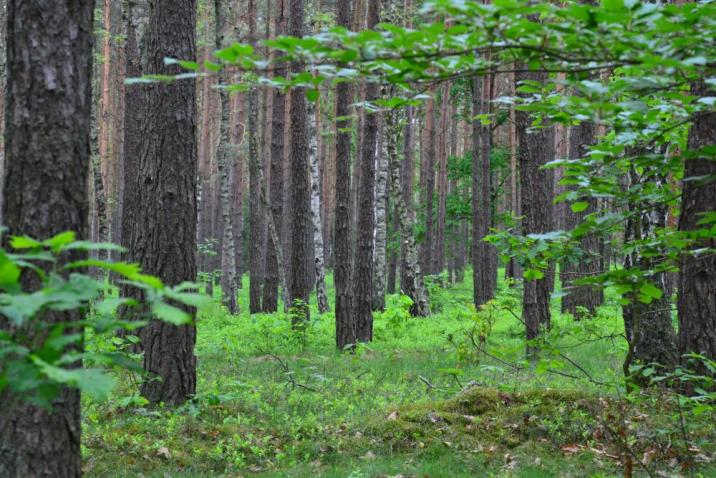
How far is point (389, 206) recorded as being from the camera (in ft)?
128

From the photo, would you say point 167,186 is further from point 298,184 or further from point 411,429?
point 298,184

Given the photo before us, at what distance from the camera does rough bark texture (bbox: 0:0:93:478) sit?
11.0ft

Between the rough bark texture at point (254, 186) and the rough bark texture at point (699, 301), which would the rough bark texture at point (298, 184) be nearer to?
the rough bark texture at point (254, 186)

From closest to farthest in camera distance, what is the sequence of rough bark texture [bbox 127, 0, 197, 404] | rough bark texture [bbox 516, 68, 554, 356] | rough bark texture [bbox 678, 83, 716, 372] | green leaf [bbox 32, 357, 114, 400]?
green leaf [bbox 32, 357, 114, 400] < rough bark texture [bbox 678, 83, 716, 372] < rough bark texture [bbox 127, 0, 197, 404] < rough bark texture [bbox 516, 68, 554, 356]

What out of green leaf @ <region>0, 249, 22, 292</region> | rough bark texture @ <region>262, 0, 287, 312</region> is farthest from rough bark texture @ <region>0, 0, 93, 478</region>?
rough bark texture @ <region>262, 0, 287, 312</region>

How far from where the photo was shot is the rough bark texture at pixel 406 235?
16375 millimetres

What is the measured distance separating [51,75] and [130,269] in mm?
2081

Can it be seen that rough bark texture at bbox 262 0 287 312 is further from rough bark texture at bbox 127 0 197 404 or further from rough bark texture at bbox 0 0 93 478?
rough bark texture at bbox 0 0 93 478

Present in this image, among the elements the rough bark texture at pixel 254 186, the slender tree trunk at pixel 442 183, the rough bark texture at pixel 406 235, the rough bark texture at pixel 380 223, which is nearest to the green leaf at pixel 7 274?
A: the rough bark texture at pixel 406 235

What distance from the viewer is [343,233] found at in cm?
1345

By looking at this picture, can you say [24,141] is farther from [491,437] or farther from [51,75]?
[491,437]

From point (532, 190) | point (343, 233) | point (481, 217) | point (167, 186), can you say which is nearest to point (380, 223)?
point (481, 217)

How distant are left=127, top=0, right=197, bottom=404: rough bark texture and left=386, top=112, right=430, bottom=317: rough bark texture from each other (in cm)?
748

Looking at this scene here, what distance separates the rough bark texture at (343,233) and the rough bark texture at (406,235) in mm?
1549
